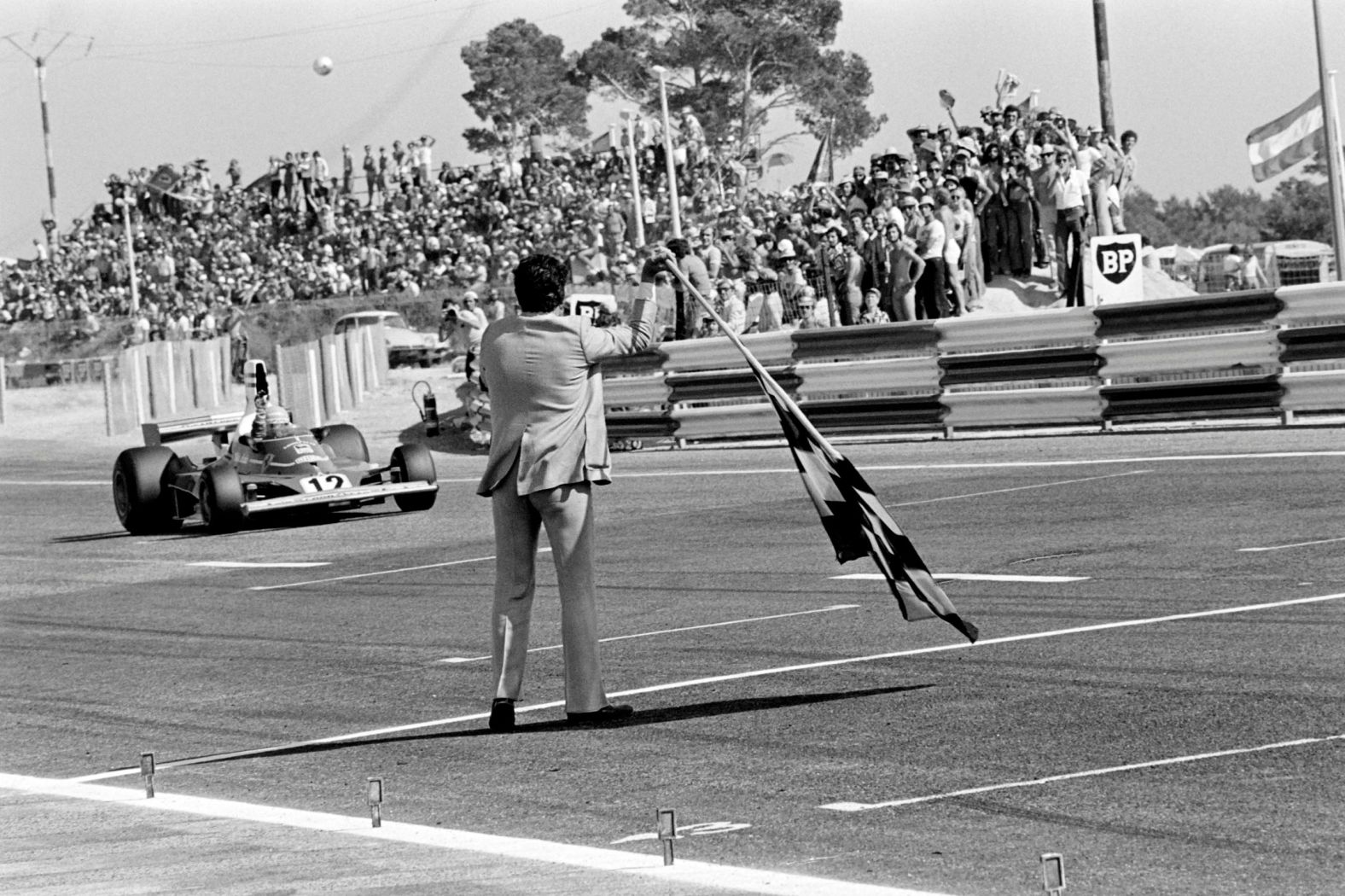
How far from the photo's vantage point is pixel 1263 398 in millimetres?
17234

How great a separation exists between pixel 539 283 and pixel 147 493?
12.2m

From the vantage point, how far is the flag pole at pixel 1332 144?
23156 millimetres

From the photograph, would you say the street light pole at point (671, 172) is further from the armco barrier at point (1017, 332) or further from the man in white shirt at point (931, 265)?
the armco barrier at point (1017, 332)

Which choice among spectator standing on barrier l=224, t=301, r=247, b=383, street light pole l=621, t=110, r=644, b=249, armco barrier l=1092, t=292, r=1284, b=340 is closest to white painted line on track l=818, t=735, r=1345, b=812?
armco barrier l=1092, t=292, r=1284, b=340

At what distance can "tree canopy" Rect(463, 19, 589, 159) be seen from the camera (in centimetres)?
9694

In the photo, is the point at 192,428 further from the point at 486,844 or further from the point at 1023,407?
the point at 486,844

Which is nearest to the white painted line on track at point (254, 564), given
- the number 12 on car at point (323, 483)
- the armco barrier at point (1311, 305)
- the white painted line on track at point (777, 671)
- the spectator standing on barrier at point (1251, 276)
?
the number 12 on car at point (323, 483)

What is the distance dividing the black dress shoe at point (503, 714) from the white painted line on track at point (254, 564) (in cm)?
763

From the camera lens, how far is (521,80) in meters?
97.6

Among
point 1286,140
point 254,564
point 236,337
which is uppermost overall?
point 1286,140

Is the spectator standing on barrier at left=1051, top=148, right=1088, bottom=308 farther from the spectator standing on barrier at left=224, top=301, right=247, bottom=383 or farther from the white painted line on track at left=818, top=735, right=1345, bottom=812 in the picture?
the white painted line on track at left=818, top=735, right=1345, bottom=812

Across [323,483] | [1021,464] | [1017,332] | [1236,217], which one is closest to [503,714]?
[1021,464]

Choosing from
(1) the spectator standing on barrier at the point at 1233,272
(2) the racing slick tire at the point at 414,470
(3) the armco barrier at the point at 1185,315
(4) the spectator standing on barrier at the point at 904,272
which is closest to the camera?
(3) the armco barrier at the point at 1185,315

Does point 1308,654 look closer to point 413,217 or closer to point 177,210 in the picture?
point 413,217
